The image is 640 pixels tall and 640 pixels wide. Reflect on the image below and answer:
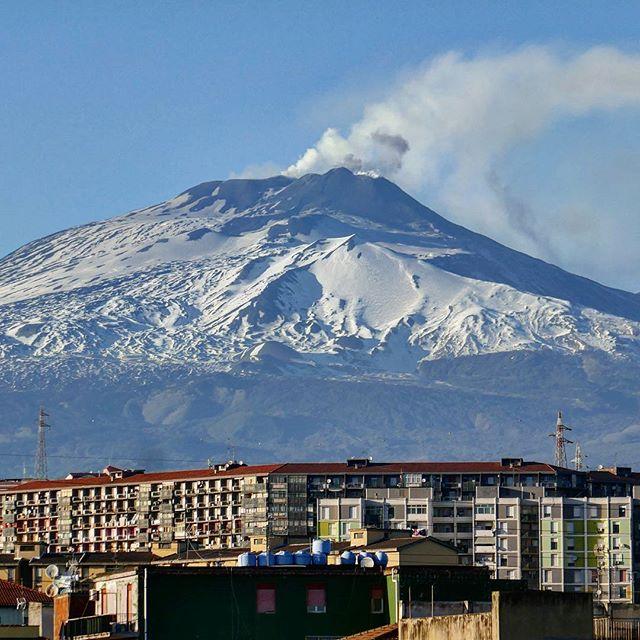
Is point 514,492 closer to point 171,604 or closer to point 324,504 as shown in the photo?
point 324,504

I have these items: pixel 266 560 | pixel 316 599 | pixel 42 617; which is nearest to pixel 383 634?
pixel 316 599

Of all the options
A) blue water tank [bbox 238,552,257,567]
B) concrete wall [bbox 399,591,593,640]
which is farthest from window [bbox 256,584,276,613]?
concrete wall [bbox 399,591,593,640]

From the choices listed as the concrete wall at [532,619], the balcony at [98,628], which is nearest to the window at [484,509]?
the balcony at [98,628]

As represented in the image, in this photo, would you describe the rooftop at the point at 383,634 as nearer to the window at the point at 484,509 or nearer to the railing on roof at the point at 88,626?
the railing on roof at the point at 88,626

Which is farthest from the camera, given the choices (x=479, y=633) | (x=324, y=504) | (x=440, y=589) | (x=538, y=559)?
(x=324, y=504)

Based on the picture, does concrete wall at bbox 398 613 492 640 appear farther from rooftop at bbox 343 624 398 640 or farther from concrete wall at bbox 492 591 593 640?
rooftop at bbox 343 624 398 640

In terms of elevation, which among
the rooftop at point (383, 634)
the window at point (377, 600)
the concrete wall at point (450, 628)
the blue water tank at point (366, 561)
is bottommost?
the rooftop at point (383, 634)

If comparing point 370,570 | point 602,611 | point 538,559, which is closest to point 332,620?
point 370,570
